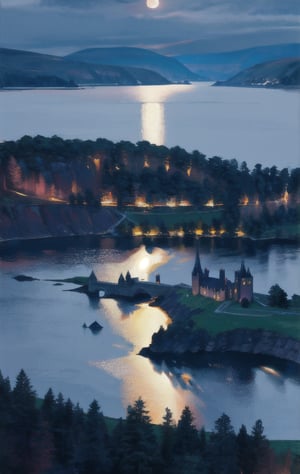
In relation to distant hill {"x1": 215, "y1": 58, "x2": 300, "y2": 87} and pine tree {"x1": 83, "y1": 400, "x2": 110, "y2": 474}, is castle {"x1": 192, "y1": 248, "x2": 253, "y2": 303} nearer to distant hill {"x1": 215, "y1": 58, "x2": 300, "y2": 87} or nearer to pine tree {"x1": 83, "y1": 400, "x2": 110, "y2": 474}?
pine tree {"x1": 83, "y1": 400, "x2": 110, "y2": 474}

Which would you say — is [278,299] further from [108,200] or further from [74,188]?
[74,188]

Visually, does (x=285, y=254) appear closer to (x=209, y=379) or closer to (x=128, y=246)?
(x=128, y=246)

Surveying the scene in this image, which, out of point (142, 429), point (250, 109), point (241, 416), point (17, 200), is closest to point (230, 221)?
point (17, 200)

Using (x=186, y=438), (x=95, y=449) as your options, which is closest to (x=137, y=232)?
(x=186, y=438)

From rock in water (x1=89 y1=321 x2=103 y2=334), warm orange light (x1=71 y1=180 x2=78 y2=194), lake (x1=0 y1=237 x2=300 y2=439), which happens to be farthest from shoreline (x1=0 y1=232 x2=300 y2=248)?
rock in water (x1=89 y1=321 x2=103 y2=334)

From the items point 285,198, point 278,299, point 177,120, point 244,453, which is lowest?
point 244,453
